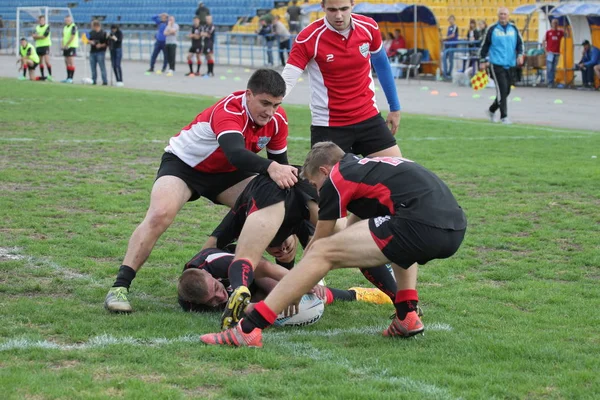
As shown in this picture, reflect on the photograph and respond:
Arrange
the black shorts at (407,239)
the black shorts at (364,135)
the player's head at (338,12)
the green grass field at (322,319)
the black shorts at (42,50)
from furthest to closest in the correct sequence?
1. the black shorts at (42,50)
2. the black shorts at (364,135)
3. the player's head at (338,12)
4. the black shorts at (407,239)
5. the green grass field at (322,319)

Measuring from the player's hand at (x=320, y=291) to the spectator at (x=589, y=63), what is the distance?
65.1 ft

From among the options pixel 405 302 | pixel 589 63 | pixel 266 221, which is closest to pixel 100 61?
pixel 589 63

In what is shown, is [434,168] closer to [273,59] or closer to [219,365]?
[219,365]

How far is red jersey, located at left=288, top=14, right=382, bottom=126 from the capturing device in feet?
23.1

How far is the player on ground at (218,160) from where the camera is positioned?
18.3 feet

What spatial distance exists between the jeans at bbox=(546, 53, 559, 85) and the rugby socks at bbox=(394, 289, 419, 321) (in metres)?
21.7

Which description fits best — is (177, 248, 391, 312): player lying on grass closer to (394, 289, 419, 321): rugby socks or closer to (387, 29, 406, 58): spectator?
(394, 289, 419, 321): rugby socks

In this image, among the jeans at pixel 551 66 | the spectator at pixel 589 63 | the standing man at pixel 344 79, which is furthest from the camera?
the jeans at pixel 551 66

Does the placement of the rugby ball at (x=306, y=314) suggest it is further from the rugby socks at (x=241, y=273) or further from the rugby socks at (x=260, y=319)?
the rugby socks at (x=260, y=319)

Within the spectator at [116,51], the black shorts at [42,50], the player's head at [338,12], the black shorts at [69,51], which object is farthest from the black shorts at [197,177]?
the black shorts at [42,50]

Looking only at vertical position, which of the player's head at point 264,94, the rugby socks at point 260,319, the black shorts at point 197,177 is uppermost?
the player's head at point 264,94

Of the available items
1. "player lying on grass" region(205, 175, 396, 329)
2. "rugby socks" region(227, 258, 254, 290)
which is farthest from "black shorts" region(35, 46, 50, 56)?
"rugby socks" region(227, 258, 254, 290)

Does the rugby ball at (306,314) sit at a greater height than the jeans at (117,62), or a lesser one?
lesser

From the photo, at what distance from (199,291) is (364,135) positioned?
7.60ft
